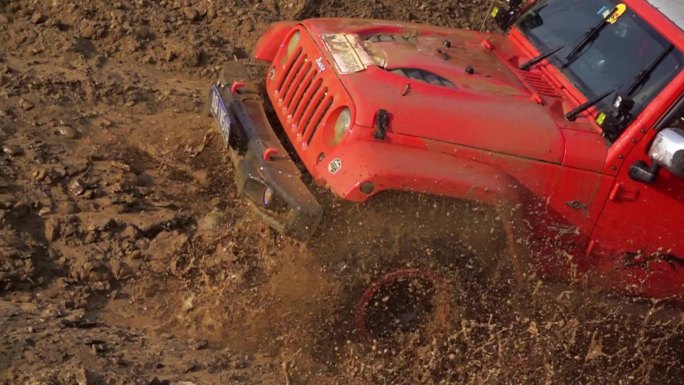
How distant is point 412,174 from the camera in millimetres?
4047

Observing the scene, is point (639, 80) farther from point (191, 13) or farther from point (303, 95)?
point (191, 13)

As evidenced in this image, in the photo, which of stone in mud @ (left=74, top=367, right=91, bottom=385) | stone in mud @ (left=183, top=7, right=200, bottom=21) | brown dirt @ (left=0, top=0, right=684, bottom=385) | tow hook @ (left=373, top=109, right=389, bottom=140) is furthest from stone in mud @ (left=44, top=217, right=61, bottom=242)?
stone in mud @ (left=183, top=7, right=200, bottom=21)

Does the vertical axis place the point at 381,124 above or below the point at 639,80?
below

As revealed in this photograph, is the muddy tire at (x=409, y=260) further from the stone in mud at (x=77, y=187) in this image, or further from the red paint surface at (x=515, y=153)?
the stone in mud at (x=77, y=187)

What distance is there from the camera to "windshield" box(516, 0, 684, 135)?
4477 mm

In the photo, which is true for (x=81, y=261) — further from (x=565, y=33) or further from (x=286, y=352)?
(x=565, y=33)

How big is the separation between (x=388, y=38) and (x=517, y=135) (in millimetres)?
1142

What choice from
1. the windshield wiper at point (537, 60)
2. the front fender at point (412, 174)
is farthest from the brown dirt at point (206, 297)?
Answer: the windshield wiper at point (537, 60)

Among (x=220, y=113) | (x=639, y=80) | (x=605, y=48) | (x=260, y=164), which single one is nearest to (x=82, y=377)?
(x=260, y=164)

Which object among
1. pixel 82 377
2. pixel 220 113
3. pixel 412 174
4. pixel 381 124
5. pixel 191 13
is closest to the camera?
pixel 82 377

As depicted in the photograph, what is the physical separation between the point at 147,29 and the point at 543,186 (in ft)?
14.0

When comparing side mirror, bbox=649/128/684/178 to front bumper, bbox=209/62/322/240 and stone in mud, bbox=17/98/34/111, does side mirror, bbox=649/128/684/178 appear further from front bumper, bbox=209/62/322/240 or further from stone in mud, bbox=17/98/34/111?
stone in mud, bbox=17/98/34/111

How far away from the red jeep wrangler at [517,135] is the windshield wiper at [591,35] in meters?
0.01

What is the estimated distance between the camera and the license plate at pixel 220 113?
4.79 meters
